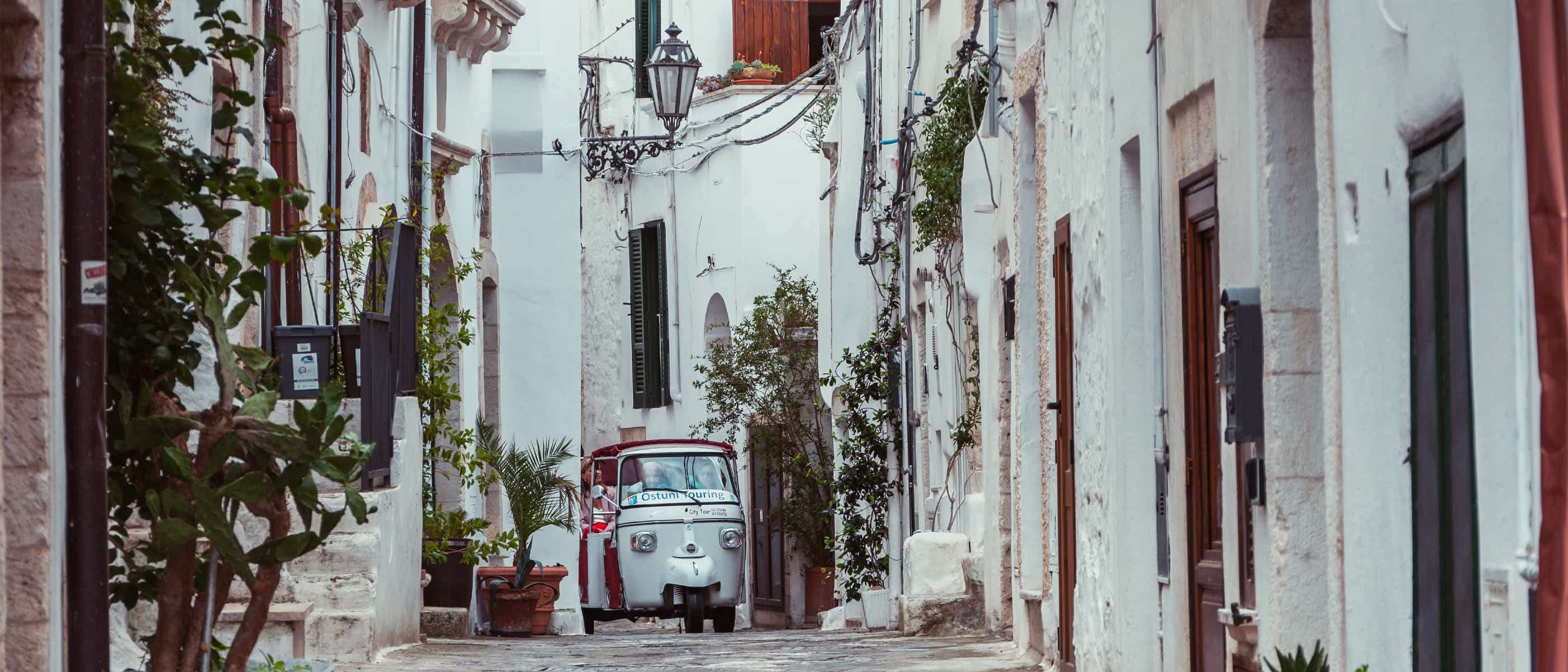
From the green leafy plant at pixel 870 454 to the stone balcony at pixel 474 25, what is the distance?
462 cm

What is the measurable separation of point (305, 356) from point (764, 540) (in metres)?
14.1

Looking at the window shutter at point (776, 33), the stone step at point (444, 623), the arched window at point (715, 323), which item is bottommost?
the stone step at point (444, 623)

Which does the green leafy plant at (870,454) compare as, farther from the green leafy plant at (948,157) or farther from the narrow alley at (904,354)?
the green leafy plant at (948,157)

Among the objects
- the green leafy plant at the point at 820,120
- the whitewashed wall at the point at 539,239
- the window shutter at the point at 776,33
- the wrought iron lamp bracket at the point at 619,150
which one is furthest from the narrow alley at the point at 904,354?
the window shutter at the point at 776,33

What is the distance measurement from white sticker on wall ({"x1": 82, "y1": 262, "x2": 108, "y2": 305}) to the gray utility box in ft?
16.3

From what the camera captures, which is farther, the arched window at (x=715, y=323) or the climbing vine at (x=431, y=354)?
the arched window at (x=715, y=323)

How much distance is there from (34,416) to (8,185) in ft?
1.79

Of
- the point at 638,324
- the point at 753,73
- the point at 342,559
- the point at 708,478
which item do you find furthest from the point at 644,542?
the point at 342,559

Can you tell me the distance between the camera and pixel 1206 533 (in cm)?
691

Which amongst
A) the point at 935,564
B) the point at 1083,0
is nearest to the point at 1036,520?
the point at 935,564

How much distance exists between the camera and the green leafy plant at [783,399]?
21.2 metres

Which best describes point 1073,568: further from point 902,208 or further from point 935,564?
point 902,208

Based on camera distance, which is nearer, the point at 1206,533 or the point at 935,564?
the point at 1206,533

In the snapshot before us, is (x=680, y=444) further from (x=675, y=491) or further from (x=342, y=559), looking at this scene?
(x=342, y=559)
